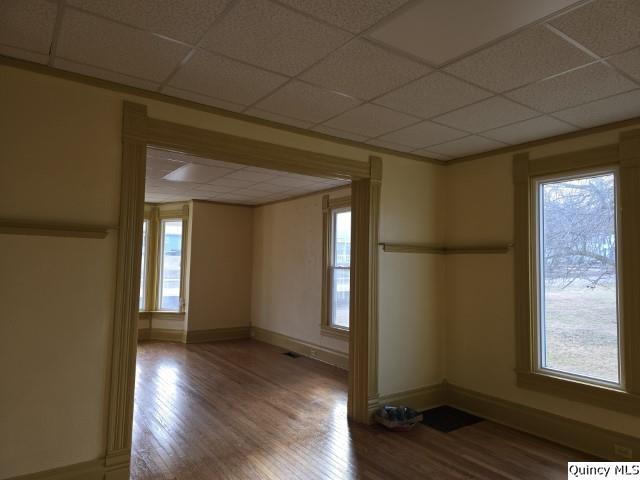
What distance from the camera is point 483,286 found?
4.34m

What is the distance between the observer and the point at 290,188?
655 centimetres

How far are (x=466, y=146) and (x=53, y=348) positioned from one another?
12.4 feet

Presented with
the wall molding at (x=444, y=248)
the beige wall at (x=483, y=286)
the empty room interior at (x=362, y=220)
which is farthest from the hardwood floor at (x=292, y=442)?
the wall molding at (x=444, y=248)

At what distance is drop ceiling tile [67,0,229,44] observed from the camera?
193 centimetres

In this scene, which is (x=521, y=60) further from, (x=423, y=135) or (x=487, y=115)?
(x=423, y=135)

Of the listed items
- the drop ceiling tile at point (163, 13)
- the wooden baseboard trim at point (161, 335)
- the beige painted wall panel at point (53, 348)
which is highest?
the drop ceiling tile at point (163, 13)

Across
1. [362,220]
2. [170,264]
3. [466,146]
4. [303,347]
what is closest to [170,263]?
[170,264]

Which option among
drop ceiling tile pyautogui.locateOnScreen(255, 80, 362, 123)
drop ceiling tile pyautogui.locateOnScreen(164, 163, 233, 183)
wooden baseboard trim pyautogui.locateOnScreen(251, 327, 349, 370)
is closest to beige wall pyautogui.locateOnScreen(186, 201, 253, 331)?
wooden baseboard trim pyautogui.locateOnScreen(251, 327, 349, 370)

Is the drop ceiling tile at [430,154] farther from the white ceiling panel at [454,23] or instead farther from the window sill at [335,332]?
the window sill at [335,332]

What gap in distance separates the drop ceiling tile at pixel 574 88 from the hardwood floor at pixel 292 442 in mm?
2722

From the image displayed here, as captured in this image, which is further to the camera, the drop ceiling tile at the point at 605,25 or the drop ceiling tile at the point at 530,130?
the drop ceiling tile at the point at 530,130

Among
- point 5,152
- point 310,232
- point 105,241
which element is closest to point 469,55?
point 105,241

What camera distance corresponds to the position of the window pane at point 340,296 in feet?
20.7

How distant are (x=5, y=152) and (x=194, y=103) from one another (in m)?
1.23
